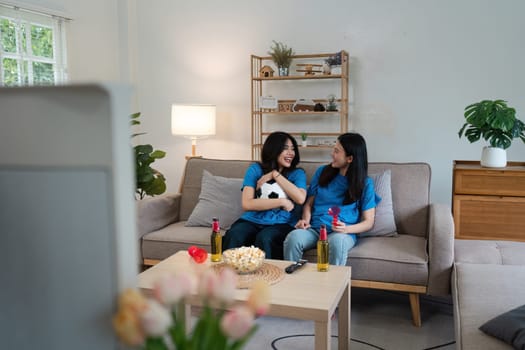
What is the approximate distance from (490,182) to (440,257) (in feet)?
2.41

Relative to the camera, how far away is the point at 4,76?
13.7 feet

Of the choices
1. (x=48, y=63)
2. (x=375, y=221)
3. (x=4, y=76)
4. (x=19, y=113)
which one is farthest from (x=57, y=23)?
(x=19, y=113)

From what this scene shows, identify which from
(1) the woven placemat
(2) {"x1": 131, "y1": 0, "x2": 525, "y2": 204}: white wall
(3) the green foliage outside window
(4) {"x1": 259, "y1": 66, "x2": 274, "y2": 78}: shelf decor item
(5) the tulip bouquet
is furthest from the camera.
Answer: (4) {"x1": 259, "y1": 66, "x2": 274, "y2": 78}: shelf decor item

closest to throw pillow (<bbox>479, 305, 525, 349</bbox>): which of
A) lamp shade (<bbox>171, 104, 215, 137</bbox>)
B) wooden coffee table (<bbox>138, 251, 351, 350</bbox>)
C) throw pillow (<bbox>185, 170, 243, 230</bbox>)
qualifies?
wooden coffee table (<bbox>138, 251, 351, 350</bbox>)

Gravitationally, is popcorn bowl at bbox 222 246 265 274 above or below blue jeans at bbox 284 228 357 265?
above

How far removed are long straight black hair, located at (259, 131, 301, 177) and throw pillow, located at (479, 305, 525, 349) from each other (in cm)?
158

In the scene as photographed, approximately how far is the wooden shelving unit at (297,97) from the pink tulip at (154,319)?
3.57 meters

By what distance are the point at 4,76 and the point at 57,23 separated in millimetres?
732

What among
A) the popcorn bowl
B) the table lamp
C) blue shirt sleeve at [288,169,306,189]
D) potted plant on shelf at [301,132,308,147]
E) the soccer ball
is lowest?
the popcorn bowl

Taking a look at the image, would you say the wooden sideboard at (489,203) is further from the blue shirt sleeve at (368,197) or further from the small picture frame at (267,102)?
the small picture frame at (267,102)

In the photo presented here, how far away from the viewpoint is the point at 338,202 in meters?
2.97

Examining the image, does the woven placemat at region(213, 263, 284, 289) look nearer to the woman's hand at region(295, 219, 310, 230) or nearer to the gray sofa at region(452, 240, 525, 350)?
the woman's hand at region(295, 219, 310, 230)

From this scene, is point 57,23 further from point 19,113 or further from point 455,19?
point 19,113

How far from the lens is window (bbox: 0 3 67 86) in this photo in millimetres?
4168
